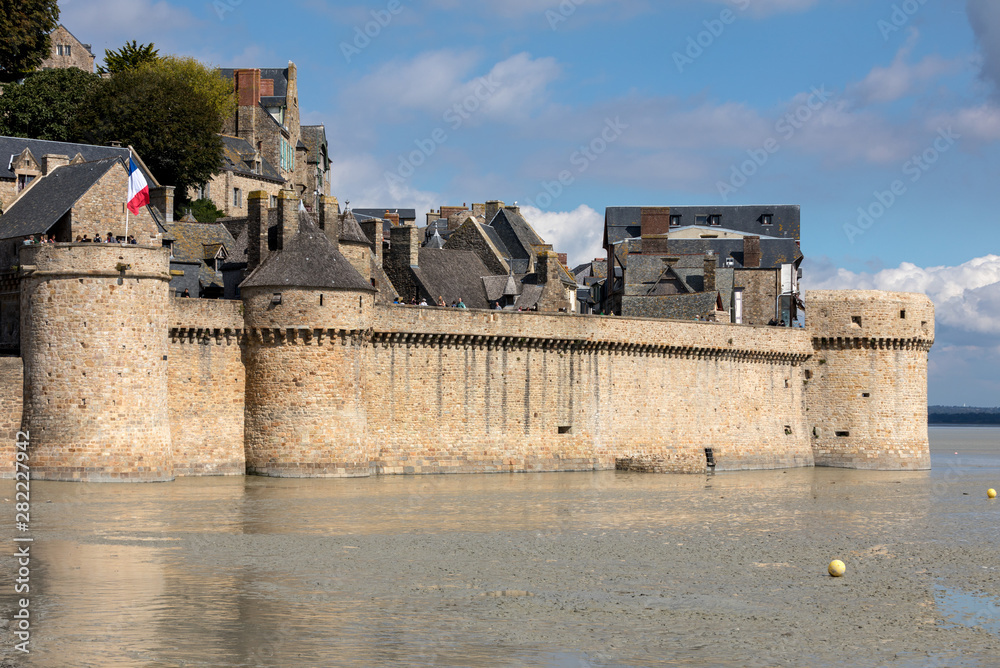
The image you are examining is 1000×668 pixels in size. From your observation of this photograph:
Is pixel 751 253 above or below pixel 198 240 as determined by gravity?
above

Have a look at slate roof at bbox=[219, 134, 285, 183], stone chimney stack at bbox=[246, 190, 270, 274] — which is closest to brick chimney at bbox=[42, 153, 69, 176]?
stone chimney stack at bbox=[246, 190, 270, 274]

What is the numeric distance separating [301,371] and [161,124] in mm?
20761

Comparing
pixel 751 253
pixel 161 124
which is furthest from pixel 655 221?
pixel 161 124

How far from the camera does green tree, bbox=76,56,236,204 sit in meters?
51.8

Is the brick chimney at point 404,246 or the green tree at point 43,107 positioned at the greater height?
the green tree at point 43,107

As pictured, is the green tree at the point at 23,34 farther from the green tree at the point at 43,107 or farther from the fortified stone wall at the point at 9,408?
the fortified stone wall at the point at 9,408

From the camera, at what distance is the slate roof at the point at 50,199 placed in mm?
34562

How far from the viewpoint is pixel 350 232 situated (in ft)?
141

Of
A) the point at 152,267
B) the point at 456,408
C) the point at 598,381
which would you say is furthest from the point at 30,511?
the point at 598,381

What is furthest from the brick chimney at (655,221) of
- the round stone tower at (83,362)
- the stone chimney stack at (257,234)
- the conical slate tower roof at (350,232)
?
the round stone tower at (83,362)

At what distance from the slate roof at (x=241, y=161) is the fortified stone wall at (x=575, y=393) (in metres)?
23.7

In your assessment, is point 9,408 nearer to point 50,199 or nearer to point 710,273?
point 50,199

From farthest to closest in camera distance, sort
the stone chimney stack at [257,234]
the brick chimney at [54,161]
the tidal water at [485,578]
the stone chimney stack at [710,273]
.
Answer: the stone chimney stack at [710,273] → the brick chimney at [54,161] → the stone chimney stack at [257,234] → the tidal water at [485,578]

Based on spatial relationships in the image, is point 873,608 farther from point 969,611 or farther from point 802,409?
point 802,409
